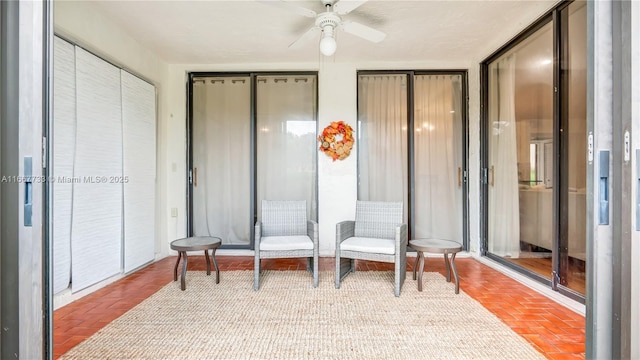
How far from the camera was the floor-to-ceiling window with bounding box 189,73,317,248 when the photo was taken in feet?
14.2

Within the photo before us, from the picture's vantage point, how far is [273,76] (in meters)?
4.34

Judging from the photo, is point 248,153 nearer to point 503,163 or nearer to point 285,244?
point 285,244

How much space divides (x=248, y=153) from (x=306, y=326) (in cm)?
270

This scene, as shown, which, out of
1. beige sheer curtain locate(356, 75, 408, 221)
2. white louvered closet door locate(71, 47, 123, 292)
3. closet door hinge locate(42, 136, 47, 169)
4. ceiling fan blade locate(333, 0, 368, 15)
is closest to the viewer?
closet door hinge locate(42, 136, 47, 169)

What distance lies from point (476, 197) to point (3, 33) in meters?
4.34

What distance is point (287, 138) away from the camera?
14.2 feet

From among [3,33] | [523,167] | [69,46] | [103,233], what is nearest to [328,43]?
→ [3,33]

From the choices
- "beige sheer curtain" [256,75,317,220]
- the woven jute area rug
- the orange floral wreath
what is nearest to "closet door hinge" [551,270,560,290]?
the woven jute area rug

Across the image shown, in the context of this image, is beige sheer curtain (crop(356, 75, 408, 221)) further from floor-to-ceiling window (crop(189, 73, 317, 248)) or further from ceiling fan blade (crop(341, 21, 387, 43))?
ceiling fan blade (crop(341, 21, 387, 43))

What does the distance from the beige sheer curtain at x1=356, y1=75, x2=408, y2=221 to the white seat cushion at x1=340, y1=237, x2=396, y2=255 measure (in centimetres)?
126

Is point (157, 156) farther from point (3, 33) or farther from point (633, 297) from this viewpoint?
point (633, 297)

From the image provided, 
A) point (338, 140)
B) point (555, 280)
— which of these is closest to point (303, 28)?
point (338, 140)

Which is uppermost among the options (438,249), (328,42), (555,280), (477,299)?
(328,42)

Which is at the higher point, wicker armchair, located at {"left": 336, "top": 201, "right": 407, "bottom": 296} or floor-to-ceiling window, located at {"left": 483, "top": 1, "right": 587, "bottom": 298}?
floor-to-ceiling window, located at {"left": 483, "top": 1, "right": 587, "bottom": 298}
